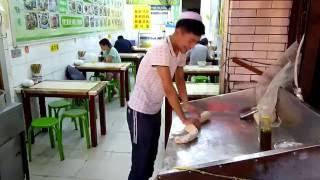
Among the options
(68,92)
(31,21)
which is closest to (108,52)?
(31,21)

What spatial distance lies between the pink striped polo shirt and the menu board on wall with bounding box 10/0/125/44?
2.48 m

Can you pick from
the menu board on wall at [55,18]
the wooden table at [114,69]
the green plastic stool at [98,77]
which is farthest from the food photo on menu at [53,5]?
the green plastic stool at [98,77]

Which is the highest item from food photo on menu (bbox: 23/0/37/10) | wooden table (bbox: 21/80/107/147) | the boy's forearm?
food photo on menu (bbox: 23/0/37/10)

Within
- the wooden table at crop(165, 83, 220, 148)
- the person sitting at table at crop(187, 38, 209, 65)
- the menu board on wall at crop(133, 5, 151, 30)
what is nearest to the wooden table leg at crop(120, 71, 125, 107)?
the person sitting at table at crop(187, 38, 209, 65)

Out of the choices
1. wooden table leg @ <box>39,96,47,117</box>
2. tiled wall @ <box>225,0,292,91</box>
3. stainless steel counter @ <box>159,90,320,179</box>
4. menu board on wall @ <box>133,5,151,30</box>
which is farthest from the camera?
menu board on wall @ <box>133,5,151,30</box>

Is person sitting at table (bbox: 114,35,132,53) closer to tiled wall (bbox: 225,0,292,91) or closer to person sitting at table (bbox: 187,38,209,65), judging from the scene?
person sitting at table (bbox: 187,38,209,65)

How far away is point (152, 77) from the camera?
2094 millimetres

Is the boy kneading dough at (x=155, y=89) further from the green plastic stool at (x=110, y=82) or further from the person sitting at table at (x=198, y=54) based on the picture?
the green plastic stool at (x=110, y=82)

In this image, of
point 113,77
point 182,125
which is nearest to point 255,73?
point 182,125

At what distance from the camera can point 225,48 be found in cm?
279

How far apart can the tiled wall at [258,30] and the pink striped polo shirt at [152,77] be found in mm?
695

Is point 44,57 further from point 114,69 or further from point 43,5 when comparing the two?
point 114,69

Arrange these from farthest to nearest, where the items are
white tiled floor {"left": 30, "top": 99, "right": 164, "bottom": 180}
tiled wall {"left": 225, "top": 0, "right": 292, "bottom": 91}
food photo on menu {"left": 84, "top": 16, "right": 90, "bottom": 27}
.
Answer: food photo on menu {"left": 84, "top": 16, "right": 90, "bottom": 27} < white tiled floor {"left": 30, "top": 99, "right": 164, "bottom": 180} < tiled wall {"left": 225, "top": 0, "right": 292, "bottom": 91}

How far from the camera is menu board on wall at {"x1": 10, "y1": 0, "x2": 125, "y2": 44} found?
3910 millimetres
